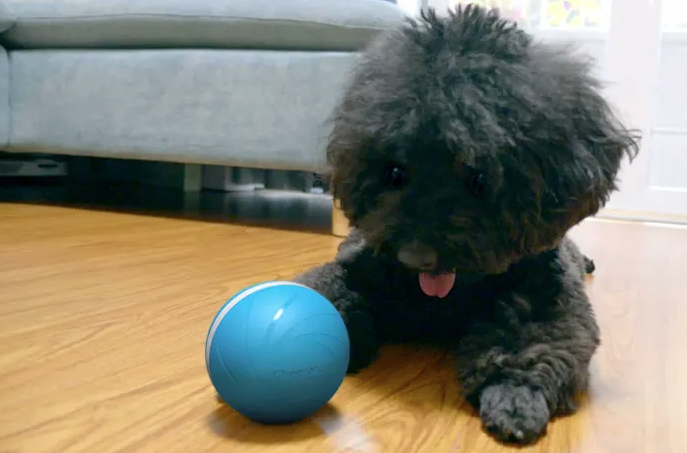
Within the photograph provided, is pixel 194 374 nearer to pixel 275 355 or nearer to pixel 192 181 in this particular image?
pixel 275 355

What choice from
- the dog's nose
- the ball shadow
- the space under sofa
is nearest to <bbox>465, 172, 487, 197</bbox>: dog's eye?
the dog's nose

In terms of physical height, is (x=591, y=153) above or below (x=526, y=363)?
above

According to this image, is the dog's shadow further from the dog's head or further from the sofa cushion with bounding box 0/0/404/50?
the sofa cushion with bounding box 0/0/404/50

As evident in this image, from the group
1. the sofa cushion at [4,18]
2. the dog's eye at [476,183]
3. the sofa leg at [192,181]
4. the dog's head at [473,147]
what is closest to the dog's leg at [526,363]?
the dog's head at [473,147]

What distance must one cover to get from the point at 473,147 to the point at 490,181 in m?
0.06

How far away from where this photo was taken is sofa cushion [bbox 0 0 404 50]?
8.00ft

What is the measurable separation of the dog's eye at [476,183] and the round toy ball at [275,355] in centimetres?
27

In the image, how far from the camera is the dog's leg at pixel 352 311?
1152 millimetres

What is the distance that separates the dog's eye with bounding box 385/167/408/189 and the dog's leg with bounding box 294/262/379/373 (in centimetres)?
23

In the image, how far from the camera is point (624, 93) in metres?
4.07

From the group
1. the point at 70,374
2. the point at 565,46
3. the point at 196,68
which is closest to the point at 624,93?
the point at 196,68

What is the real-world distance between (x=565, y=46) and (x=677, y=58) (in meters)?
3.52

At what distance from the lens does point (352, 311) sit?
1188mm

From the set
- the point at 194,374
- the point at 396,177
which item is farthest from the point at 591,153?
the point at 194,374
